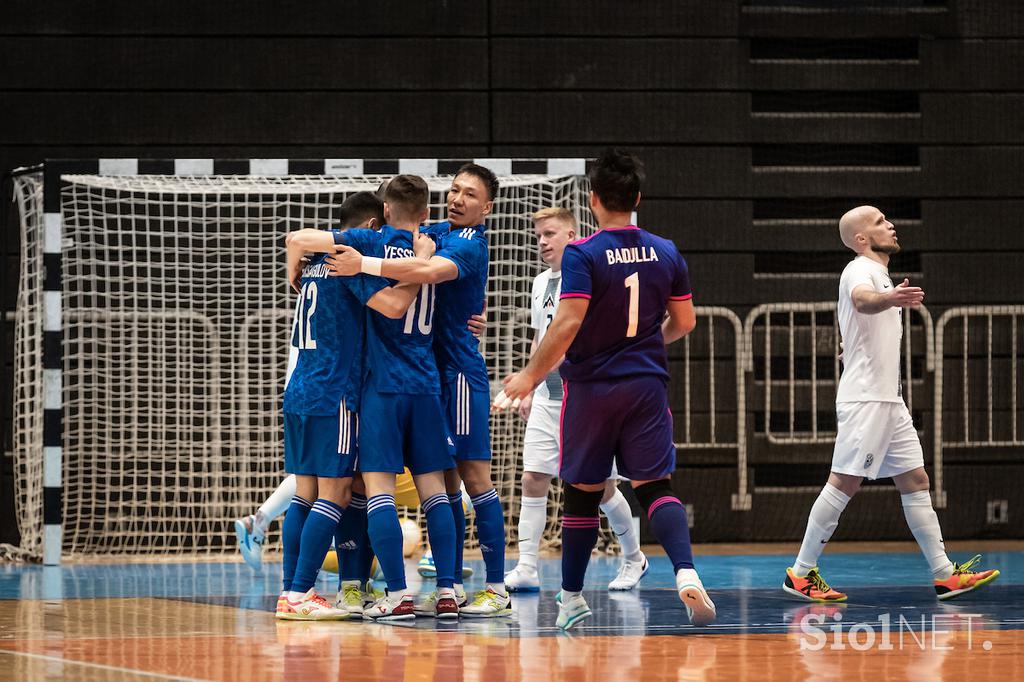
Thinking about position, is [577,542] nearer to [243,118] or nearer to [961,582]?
[961,582]

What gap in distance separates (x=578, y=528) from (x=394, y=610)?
940 millimetres

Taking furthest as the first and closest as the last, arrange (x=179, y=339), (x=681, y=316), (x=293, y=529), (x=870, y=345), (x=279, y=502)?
1. (x=179, y=339)
2. (x=279, y=502)
3. (x=870, y=345)
4. (x=293, y=529)
5. (x=681, y=316)

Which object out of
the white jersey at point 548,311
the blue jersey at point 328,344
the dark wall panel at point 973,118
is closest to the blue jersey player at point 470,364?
the blue jersey at point 328,344

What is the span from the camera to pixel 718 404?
10.2 m

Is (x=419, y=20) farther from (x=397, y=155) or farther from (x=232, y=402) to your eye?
(x=232, y=402)

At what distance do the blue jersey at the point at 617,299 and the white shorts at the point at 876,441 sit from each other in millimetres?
1755

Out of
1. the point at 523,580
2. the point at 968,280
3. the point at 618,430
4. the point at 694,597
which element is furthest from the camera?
the point at 968,280

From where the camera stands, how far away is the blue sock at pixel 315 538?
565 centimetres

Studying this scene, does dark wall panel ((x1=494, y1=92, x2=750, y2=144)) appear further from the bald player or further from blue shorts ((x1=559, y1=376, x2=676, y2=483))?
blue shorts ((x1=559, y1=376, x2=676, y2=483))

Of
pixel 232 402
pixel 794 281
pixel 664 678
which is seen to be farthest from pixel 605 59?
pixel 664 678

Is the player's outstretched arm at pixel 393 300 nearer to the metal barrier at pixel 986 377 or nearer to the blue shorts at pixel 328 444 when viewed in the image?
the blue shorts at pixel 328 444

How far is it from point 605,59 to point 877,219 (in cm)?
398

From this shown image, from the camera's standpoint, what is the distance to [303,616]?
→ 18.7ft

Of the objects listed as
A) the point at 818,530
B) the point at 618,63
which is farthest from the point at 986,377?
the point at 818,530
